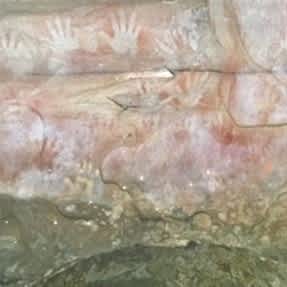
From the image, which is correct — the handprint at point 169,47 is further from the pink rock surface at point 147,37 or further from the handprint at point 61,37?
the handprint at point 61,37

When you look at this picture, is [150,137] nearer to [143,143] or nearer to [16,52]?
[143,143]

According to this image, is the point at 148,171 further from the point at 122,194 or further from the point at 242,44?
the point at 242,44

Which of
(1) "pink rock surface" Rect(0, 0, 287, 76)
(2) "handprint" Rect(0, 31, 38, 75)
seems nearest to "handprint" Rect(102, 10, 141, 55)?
(1) "pink rock surface" Rect(0, 0, 287, 76)

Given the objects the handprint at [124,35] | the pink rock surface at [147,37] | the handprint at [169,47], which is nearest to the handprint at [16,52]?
the pink rock surface at [147,37]

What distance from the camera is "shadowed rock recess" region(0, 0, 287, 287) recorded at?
172 cm

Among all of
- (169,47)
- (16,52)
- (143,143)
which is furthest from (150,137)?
(16,52)

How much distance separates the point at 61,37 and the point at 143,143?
0.30m

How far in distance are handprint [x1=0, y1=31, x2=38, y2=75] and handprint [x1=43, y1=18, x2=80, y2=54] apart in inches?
1.6

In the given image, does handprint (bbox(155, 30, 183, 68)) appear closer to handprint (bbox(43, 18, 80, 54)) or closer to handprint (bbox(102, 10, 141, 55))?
handprint (bbox(102, 10, 141, 55))

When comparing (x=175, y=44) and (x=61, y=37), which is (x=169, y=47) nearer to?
(x=175, y=44)

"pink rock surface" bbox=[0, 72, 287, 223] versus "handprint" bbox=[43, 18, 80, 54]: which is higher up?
"handprint" bbox=[43, 18, 80, 54]

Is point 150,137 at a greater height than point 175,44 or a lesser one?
lesser

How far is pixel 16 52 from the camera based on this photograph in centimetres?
173

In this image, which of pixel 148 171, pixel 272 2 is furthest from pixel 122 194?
pixel 272 2
